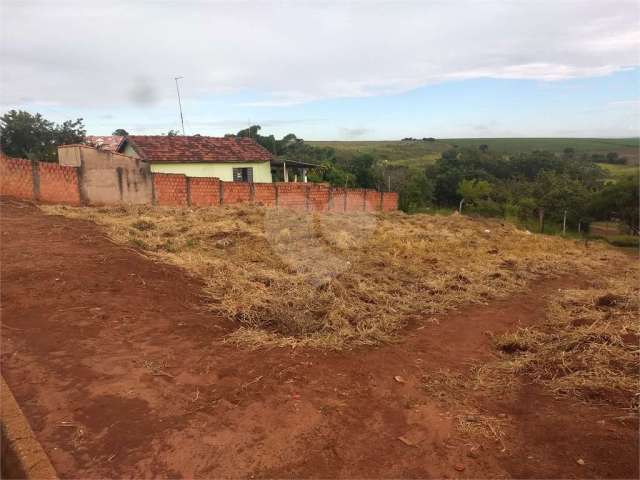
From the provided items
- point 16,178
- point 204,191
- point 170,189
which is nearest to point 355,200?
point 204,191

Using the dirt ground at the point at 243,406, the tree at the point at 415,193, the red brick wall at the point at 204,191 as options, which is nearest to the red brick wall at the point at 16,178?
the red brick wall at the point at 204,191

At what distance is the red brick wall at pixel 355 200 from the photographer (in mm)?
17234

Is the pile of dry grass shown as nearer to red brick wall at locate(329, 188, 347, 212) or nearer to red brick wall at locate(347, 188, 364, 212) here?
red brick wall at locate(329, 188, 347, 212)

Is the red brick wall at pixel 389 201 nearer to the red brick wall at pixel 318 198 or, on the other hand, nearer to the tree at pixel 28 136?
the red brick wall at pixel 318 198

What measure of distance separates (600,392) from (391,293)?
285 cm

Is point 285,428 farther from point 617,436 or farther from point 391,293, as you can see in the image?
point 391,293

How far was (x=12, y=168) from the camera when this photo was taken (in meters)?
10.8

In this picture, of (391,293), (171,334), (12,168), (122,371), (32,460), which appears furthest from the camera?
(12,168)

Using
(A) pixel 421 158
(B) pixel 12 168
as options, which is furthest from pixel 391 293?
(A) pixel 421 158

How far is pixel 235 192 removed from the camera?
14.5 metres

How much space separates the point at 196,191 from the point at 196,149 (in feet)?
21.4

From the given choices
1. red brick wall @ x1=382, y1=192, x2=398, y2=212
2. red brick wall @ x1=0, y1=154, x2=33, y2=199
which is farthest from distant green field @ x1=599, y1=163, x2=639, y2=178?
red brick wall @ x1=0, y1=154, x2=33, y2=199

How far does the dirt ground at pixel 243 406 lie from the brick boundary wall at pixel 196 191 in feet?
26.9

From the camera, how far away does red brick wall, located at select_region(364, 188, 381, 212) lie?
1775 cm
